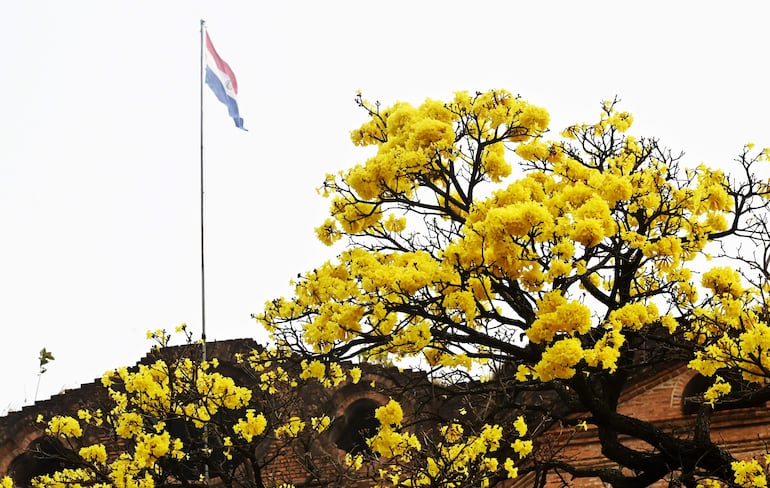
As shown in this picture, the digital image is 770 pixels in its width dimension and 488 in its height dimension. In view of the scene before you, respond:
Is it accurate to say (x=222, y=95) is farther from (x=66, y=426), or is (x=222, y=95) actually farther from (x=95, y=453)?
(x=95, y=453)

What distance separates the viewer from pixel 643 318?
6.54 m

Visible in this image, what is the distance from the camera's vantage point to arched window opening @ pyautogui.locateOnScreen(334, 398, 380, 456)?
14.8 meters

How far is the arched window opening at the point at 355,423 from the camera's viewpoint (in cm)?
1480

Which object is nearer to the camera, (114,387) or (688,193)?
(688,193)

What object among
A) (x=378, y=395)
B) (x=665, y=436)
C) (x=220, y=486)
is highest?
(x=378, y=395)

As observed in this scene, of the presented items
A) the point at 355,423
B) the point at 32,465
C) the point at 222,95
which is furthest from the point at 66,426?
the point at 222,95

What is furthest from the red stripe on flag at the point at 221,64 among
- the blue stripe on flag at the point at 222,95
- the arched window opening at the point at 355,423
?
the arched window opening at the point at 355,423

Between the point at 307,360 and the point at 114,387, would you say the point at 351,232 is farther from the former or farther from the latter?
the point at 114,387

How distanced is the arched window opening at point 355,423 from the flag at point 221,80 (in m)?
8.17

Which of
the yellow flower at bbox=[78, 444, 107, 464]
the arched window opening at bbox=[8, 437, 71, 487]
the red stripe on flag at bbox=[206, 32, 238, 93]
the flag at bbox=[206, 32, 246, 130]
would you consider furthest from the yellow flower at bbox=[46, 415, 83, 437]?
the red stripe on flag at bbox=[206, 32, 238, 93]

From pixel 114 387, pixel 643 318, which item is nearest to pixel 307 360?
pixel 643 318

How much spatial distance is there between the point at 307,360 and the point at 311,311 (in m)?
0.51

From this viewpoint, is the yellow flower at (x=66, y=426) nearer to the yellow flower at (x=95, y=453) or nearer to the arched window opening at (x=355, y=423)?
the yellow flower at (x=95, y=453)

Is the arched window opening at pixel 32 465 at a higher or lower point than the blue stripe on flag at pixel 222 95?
lower
